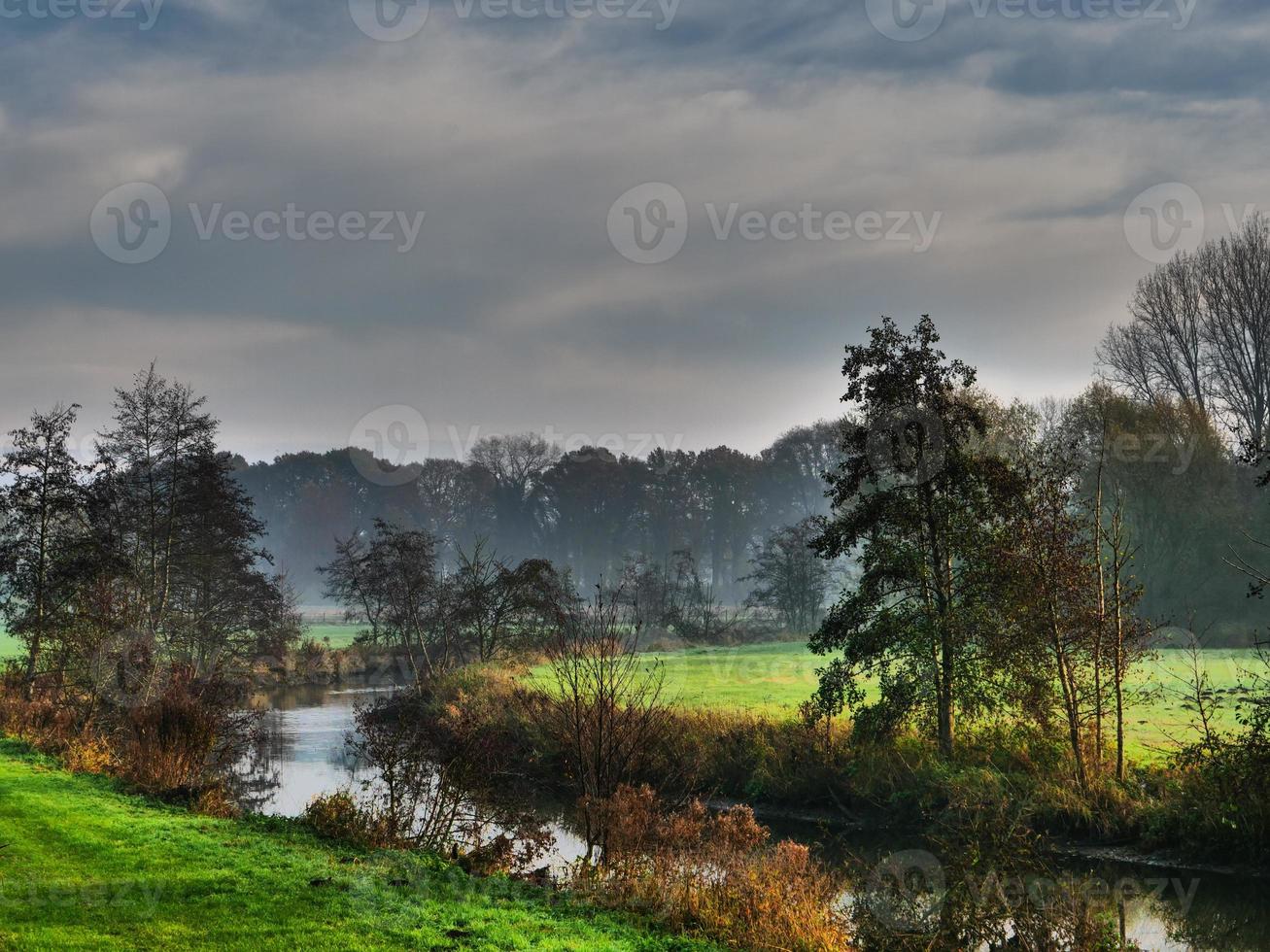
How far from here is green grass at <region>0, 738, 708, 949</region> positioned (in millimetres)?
9445

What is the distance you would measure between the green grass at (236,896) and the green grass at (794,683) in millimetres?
11955

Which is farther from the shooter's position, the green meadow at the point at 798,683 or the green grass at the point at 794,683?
the green grass at the point at 794,683

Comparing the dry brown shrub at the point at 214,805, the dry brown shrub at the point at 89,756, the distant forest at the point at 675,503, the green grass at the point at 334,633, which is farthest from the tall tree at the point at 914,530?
the green grass at the point at 334,633

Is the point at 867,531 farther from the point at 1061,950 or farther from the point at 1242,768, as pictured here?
the point at 1061,950

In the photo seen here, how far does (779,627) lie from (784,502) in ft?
99.6

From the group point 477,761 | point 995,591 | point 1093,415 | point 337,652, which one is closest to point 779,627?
point 1093,415

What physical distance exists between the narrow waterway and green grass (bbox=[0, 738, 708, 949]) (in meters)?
3.83

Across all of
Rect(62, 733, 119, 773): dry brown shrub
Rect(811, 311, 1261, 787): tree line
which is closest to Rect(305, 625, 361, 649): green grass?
Rect(62, 733, 119, 773): dry brown shrub

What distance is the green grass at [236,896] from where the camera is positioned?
9445 millimetres

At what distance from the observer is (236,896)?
34.9 ft

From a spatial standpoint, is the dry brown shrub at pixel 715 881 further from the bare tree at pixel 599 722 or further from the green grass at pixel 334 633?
the green grass at pixel 334 633

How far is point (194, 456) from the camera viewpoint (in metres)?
34.8

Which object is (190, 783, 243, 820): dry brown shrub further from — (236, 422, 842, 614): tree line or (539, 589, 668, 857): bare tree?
(236, 422, 842, 614): tree line

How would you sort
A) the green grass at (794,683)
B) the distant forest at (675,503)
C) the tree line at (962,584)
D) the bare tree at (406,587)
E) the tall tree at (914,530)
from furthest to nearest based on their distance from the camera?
the distant forest at (675,503) → the bare tree at (406,587) → the green grass at (794,683) → the tall tree at (914,530) → the tree line at (962,584)
